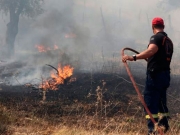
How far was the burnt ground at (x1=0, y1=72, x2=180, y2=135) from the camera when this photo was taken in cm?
542

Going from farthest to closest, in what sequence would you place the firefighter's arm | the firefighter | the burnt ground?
the burnt ground < the firefighter < the firefighter's arm

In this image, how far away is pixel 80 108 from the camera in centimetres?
767

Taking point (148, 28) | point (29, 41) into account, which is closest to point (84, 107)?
point (29, 41)

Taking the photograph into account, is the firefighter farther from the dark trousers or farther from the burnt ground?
the burnt ground

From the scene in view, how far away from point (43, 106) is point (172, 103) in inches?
174

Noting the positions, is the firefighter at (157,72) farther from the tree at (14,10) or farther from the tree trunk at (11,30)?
the tree trunk at (11,30)

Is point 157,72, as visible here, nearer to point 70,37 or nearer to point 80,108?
point 80,108

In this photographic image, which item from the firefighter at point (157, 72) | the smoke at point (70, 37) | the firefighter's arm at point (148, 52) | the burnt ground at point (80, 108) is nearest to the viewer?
the firefighter's arm at point (148, 52)

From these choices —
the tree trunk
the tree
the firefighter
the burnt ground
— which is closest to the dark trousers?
the firefighter

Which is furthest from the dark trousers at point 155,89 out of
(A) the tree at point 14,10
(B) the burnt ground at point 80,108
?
(A) the tree at point 14,10

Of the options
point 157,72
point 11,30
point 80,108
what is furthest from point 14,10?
point 157,72

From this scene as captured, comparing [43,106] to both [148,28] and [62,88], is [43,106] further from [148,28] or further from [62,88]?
[148,28]

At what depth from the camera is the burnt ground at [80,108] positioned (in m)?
5.42

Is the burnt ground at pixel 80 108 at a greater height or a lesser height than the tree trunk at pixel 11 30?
lesser
